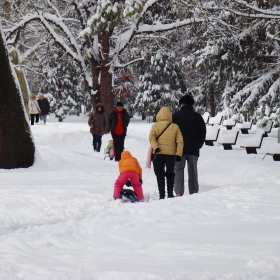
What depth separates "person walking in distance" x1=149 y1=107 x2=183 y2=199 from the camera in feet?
34.8

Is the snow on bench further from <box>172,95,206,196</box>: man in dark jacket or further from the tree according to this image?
the tree

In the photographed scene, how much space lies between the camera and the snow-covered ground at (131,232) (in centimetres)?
514

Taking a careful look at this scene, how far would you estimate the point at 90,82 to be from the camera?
2545 cm

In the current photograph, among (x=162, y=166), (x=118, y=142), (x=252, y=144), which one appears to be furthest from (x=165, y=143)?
(x=252, y=144)

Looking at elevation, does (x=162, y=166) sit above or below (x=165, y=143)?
below

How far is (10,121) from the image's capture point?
→ 48.6 feet

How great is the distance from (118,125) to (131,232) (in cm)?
1063

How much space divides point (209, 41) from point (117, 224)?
2168cm

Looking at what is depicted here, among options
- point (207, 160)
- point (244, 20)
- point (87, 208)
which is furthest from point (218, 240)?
point (244, 20)

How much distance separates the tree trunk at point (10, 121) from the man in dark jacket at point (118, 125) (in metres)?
2.97

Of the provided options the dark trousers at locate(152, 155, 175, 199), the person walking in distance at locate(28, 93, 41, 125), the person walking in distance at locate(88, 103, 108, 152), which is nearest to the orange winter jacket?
the dark trousers at locate(152, 155, 175, 199)

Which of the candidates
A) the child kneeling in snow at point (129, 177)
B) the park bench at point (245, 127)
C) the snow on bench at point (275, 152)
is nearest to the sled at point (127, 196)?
the child kneeling in snow at point (129, 177)

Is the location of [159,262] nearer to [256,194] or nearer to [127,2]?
[256,194]

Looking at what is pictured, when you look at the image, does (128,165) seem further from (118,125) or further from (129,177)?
(118,125)
